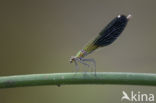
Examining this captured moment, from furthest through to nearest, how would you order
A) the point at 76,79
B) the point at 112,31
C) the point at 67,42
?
the point at 67,42
the point at 112,31
the point at 76,79

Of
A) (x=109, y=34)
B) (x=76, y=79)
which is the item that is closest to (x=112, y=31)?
(x=109, y=34)

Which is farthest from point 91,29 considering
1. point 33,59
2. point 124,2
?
point 33,59

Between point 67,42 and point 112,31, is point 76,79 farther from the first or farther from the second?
point 67,42

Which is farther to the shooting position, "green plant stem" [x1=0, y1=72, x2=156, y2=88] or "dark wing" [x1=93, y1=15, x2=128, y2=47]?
"dark wing" [x1=93, y1=15, x2=128, y2=47]

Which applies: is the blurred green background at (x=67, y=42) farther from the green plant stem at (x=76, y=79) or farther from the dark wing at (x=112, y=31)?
the green plant stem at (x=76, y=79)

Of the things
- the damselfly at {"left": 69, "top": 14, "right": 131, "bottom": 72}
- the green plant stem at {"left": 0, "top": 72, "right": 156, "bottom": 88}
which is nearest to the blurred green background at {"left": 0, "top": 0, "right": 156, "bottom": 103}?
the damselfly at {"left": 69, "top": 14, "right": 131, "bottom": 72}

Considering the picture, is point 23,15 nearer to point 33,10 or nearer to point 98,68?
point 33,10

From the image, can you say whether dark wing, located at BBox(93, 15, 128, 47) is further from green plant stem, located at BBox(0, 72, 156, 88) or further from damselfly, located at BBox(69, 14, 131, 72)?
green plant stem, located at BBox(0, 72, 156, 88)
